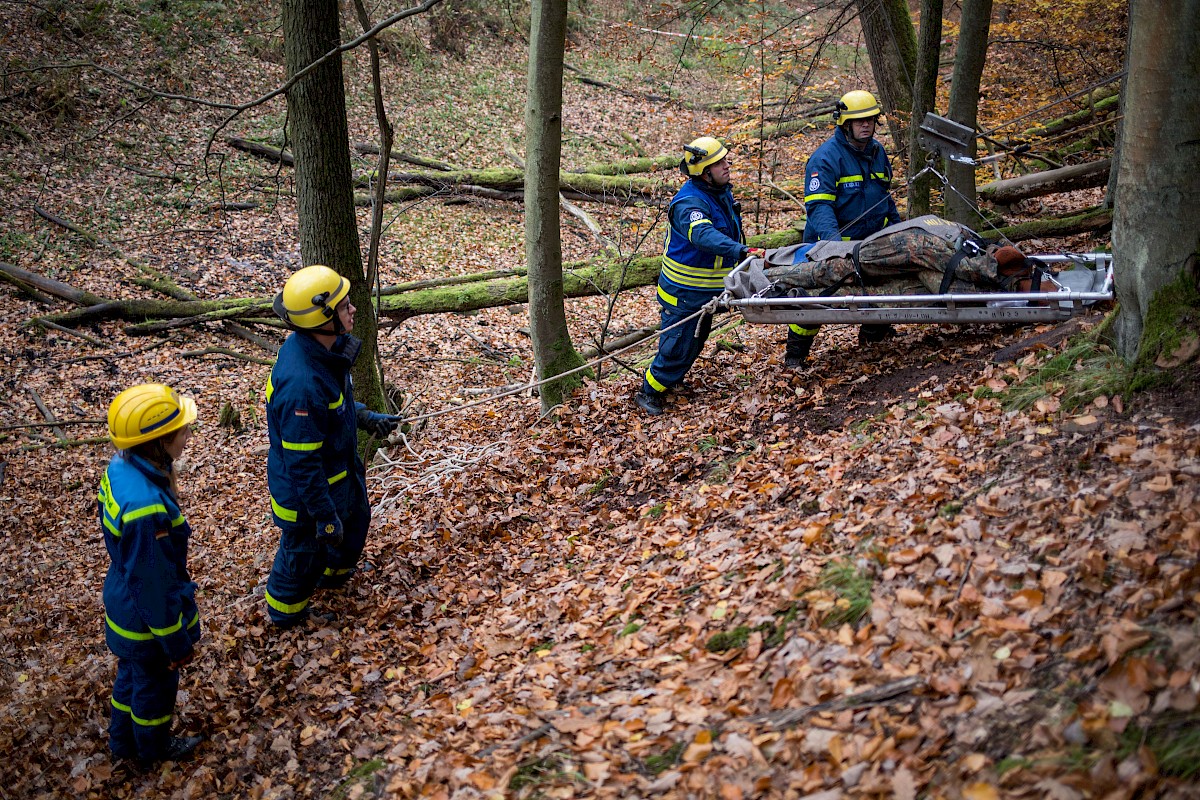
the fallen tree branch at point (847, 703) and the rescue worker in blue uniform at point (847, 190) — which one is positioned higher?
the rescue worker in blue uniform at point (847, 190)

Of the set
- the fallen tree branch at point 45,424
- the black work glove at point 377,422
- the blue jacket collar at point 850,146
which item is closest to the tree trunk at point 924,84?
the blue jacket collar at point 850,146

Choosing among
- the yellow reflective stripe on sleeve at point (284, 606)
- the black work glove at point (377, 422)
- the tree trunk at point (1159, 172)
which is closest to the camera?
the tree trunk at point (1159, 172)

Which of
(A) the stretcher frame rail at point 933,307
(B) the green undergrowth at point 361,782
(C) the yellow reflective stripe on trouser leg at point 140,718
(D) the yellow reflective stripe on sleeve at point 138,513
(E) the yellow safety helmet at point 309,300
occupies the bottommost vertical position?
(B) the green undergrowth at point 361,782

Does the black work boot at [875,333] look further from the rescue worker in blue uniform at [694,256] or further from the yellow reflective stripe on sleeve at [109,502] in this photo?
the yellow reflective stripe on sleeve at [109,502]

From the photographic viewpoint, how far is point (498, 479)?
22.8 feet

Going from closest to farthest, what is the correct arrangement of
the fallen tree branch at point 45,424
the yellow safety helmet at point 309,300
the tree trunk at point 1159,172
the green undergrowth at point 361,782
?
the green undergrowth at point 361,782 → the tree trunk at point 1159,172 → the yellow safety helmet at point 309,300 → the fallen tree branch at point 45,424

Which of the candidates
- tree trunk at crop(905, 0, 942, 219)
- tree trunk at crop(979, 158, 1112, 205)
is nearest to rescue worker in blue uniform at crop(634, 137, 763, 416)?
tree trunk at crop(905, 0, 942, 219)

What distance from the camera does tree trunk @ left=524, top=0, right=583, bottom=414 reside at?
23.5 ft

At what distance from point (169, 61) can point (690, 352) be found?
16.2 m

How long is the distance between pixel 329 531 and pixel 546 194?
381 centimetres

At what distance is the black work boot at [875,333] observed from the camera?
7.08 metres

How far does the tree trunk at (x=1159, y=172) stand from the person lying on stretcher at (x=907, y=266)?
3.07 ft

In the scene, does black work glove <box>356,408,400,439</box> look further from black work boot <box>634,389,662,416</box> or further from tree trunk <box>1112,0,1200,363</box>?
tree trunk <box>1112,0,1200,363</box>

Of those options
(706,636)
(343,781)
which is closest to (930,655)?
(706,636)
